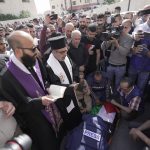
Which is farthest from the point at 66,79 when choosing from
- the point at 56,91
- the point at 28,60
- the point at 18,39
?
the point at 18,39

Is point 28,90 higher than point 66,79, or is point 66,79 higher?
point 28,90

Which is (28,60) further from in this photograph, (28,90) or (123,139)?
(123,139)

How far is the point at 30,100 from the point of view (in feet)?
7.50

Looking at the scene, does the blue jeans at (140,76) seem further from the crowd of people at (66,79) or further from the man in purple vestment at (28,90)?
the man in purple vestment at (28,90)

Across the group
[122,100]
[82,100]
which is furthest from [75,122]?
[122,100]

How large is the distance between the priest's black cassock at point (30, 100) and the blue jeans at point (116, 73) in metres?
1.65

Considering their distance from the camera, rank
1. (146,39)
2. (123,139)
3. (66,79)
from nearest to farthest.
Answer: (66,79) → (123,139) → (146,39)

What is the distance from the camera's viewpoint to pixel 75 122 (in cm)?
328

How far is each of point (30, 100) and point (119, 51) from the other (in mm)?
2188

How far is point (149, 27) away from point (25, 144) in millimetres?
3353

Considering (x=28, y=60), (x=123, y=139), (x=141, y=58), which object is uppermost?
(x=28, y=60)

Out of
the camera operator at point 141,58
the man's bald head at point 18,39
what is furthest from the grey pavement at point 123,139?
the man's bald head at point 18,39

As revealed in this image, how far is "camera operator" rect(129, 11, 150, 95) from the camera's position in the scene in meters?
3.58

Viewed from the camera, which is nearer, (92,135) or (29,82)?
(29,82)
